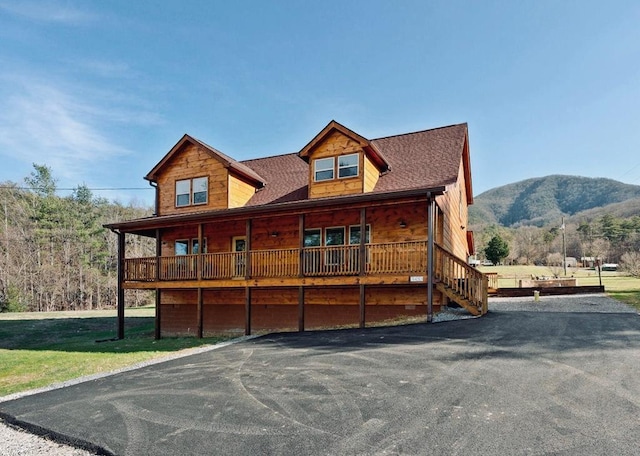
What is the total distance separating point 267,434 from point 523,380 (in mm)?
4021

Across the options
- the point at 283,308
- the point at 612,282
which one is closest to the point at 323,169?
the point at 283,308

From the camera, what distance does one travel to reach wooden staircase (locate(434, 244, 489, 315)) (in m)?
12.8

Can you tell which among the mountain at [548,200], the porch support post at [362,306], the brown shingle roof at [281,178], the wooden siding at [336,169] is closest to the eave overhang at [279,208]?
the wooden siding at [336,169]

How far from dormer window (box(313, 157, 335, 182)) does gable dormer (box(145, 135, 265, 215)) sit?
376 cm

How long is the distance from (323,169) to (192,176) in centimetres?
648

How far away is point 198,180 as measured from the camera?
18.5 m

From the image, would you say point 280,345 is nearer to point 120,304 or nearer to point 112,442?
point 112,442

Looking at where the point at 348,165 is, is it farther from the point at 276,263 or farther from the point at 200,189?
the point at 200,189

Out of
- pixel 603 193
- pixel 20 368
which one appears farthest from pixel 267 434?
pixel 603 193

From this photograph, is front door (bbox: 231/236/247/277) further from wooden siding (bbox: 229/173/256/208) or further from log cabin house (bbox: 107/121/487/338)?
wooden siding (bbox: 229/173/256/208)

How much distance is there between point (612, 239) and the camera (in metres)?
66.0

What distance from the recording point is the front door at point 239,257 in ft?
52.0

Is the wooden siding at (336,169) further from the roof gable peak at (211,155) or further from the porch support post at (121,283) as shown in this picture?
the porch support post at (121,283)

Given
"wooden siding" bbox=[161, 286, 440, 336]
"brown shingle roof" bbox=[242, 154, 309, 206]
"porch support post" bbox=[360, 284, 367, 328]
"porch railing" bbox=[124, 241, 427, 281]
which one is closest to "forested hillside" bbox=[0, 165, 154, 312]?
"wooden siding" bbox=[161, 286, 440, 336]
